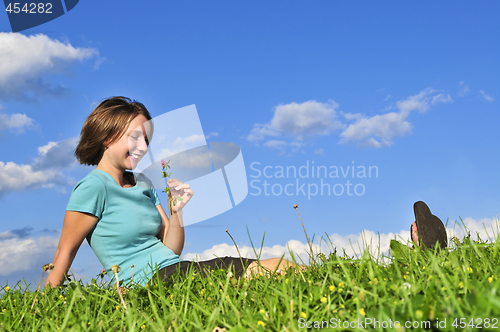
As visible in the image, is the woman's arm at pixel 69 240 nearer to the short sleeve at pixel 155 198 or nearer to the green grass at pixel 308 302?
the green grass at pixel 308 302

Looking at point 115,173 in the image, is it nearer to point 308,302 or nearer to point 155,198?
point 155,198

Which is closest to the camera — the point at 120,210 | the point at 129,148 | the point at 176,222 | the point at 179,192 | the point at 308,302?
the point at 308,302

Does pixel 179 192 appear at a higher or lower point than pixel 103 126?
lower

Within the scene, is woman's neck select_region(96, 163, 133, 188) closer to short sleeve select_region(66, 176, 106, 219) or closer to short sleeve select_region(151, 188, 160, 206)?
short sleeve select_region(66, 176, 106, 219)

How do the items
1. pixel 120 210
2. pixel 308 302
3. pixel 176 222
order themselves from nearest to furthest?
pixel 308 302 → pixel 120 210 → pixel 176 222

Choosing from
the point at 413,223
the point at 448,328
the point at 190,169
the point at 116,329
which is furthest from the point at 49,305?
the point at 413,223

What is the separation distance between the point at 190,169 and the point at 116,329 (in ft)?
8.50

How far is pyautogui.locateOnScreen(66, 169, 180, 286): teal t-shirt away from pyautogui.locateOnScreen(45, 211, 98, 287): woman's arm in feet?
0.28

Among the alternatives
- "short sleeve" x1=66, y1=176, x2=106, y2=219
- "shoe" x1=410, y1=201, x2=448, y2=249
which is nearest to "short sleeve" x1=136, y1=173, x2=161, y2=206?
"short sleeve" x1=66, y1=176, x2=106, y2=219

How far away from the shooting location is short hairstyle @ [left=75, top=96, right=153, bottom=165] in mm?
4617

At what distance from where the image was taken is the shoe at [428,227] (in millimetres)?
3639

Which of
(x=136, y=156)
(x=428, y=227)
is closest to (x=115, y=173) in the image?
(x=136, y=156)

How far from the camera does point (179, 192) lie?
474 cm

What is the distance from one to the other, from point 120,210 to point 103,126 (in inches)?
43.3
